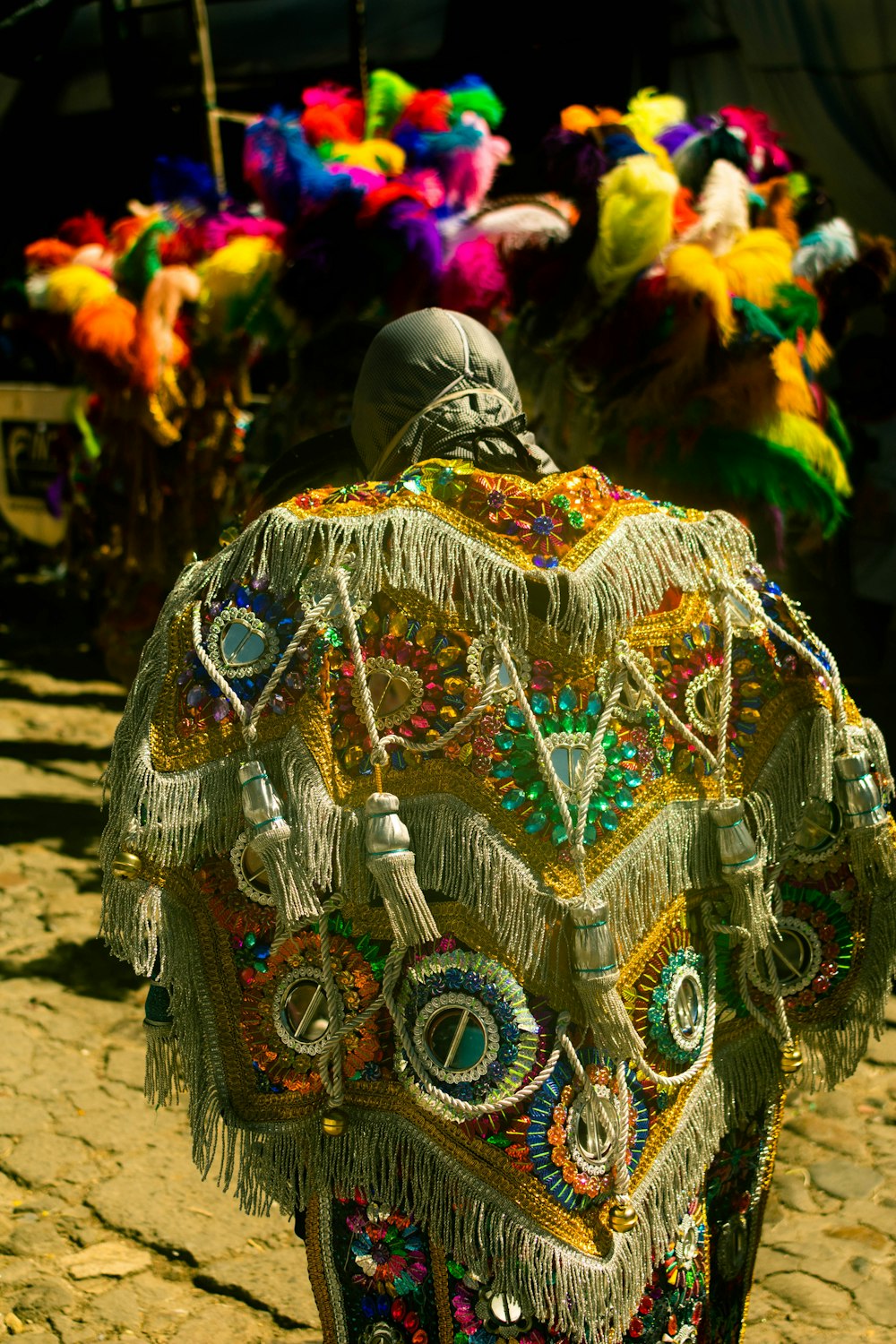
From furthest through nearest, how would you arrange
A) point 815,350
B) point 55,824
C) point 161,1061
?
point 55,824, point 815,350, point 161,1061

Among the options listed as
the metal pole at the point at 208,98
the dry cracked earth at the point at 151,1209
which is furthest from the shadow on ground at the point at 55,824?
the metal pole at the point at 208,98

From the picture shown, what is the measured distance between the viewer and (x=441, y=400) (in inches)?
67.4

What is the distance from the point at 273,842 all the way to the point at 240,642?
0.27m

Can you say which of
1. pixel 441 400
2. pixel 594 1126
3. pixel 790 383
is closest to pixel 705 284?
pixel 790 383

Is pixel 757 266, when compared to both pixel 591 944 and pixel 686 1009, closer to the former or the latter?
pixel 686 1009

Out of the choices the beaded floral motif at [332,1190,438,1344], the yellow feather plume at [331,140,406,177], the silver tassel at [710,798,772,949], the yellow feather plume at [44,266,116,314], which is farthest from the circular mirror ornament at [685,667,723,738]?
the yellow feather plume at [44,266,116,314]

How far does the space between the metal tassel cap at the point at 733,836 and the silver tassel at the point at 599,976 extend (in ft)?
0.68

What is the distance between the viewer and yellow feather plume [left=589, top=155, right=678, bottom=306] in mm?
3361

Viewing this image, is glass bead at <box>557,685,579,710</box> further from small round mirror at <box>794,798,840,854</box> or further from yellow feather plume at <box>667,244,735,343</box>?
yellow feather plume at <box>667,244,735,343</box>

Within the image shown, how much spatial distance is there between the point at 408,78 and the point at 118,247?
287cm

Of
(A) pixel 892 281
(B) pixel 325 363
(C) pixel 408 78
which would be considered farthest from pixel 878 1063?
(C) pixel 408 78

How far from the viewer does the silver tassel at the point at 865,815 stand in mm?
1680

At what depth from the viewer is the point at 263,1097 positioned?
163 centimetres

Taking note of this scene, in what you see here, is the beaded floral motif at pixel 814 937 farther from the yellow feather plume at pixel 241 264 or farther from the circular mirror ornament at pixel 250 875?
the yellow feather plume at pixel 241 264
